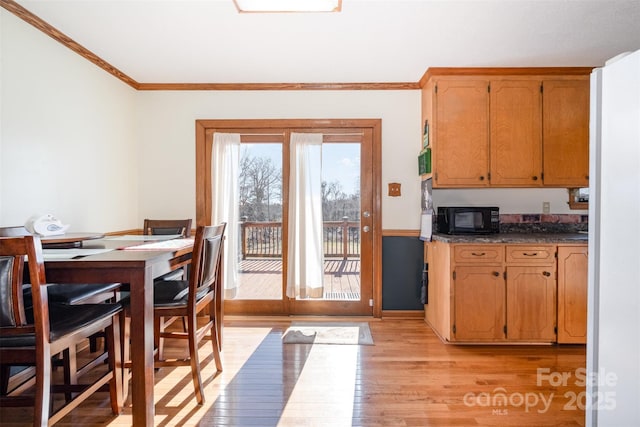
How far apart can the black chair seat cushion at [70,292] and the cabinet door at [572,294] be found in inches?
133

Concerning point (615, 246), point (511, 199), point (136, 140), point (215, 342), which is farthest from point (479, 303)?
point (136, 140)

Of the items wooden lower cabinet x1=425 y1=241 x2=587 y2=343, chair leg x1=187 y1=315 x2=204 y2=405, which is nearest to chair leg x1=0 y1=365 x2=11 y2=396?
chair leg x1=187 y1=315 x2=204 y2=405

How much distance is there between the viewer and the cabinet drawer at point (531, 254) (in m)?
2.75

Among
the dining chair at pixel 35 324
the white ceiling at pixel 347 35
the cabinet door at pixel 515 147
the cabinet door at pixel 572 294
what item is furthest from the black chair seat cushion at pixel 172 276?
the cabinet door at pixel 572 294

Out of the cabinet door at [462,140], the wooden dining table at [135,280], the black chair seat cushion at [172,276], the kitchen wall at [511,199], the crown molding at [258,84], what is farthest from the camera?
the kitchen wall at [511,199]

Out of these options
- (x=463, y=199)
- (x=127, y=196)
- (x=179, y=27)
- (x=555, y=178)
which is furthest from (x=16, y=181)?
(x=555, y=178)

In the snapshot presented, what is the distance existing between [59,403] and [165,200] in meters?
1.97

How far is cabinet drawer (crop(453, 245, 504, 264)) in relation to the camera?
2768 mm

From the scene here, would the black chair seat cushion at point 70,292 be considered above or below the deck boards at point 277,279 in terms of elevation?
above

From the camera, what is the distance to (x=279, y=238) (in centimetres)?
359

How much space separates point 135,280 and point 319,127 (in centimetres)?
245

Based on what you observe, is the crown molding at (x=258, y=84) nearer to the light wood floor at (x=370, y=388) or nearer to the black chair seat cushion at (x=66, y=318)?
the black chair seat cushion at (x=66, y=318)

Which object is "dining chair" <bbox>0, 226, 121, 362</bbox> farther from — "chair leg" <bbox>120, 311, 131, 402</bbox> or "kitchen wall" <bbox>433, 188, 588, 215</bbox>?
"kitchen wall" <bbox>433, 188, 588, 215</bbox>

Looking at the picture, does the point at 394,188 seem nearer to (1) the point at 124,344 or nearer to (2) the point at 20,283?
(1) the point at 124,344
